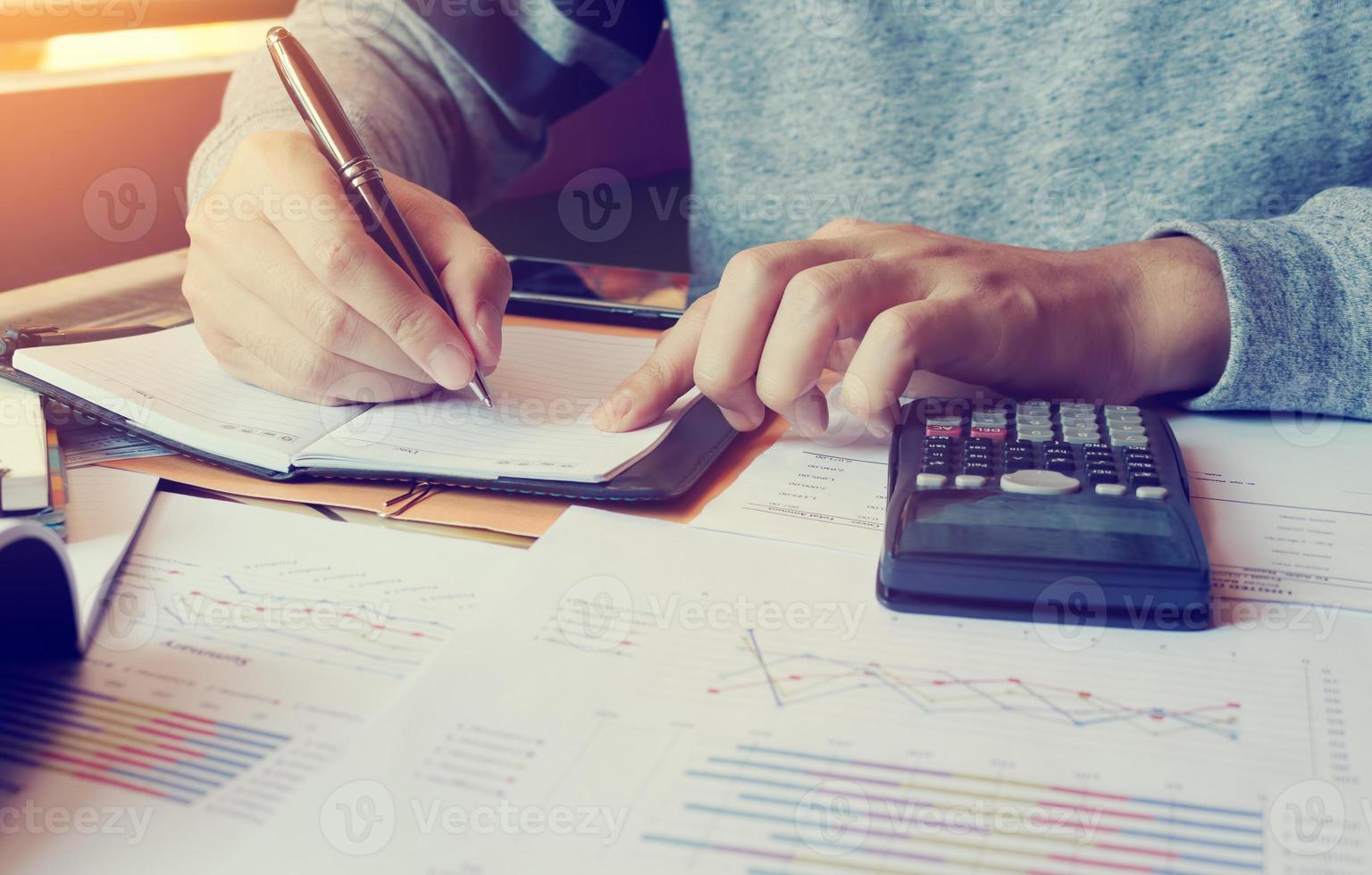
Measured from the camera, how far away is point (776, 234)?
0.91 meters

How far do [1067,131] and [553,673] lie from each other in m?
0.67

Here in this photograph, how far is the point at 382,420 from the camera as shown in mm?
530

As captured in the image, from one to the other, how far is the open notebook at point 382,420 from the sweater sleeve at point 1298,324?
270mm

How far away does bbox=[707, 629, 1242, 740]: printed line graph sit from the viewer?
307 millimetres

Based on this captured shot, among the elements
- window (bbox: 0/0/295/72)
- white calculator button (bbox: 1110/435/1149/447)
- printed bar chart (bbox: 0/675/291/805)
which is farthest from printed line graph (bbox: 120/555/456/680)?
window (bbox: 0/0/295/72)

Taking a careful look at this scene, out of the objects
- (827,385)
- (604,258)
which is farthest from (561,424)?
(604,258)

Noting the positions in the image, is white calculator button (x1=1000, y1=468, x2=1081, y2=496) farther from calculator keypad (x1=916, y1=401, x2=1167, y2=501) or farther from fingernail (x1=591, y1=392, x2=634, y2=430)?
fingernail (x1=591, y1=392, x2=634, y2=430)

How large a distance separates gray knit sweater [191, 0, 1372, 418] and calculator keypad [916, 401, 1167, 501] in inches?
7.3

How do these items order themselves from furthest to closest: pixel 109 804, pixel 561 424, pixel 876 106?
pixel 876 106, pixel 561 424, pixel 109 804

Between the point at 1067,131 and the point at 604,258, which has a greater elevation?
the point at 1067,131

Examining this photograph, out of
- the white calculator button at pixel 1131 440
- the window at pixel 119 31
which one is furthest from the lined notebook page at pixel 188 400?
the window at pixel 119 31

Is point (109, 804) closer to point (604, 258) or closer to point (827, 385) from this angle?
point (827, 385)

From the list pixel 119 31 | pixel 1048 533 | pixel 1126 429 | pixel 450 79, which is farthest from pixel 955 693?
pixel 119 31

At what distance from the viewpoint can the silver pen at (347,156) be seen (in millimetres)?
521
